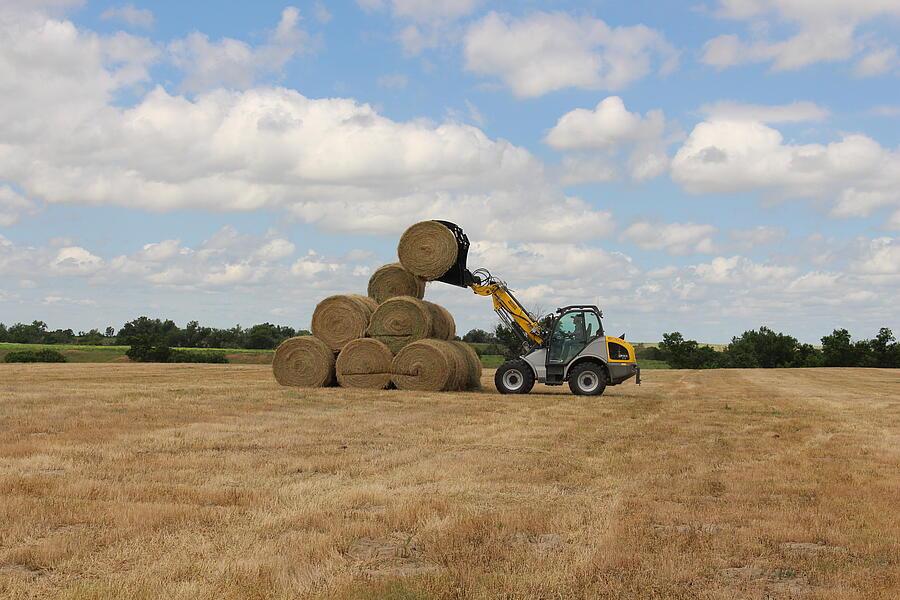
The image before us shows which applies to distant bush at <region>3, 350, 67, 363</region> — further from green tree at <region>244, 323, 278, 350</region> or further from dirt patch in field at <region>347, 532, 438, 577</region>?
dirt patch in field at <region>347, 532, 438, 577</region>

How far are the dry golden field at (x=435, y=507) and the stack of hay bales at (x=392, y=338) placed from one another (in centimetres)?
682

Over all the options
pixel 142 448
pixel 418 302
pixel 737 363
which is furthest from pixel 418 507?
pixel 737 363

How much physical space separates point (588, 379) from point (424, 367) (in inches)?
161

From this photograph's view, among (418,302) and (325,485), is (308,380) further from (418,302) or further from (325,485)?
(325,485)

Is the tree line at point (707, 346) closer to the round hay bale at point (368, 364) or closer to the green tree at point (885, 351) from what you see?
the green tree at point (885, 351)

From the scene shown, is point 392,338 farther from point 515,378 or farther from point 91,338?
point 91,338

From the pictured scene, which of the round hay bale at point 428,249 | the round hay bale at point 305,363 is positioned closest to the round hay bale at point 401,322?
the round hay bale at point 428,249

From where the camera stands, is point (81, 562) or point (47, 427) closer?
point (81, 562)

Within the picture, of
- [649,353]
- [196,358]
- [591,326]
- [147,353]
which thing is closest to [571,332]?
[591,326]

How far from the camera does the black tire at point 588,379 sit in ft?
74.3

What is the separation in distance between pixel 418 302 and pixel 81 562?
16855 millimetres

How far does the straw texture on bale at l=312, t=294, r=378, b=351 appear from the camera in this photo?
22688 mm

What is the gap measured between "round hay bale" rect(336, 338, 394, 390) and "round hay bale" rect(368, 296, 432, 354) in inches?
11.3

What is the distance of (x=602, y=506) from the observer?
25.0 feet
